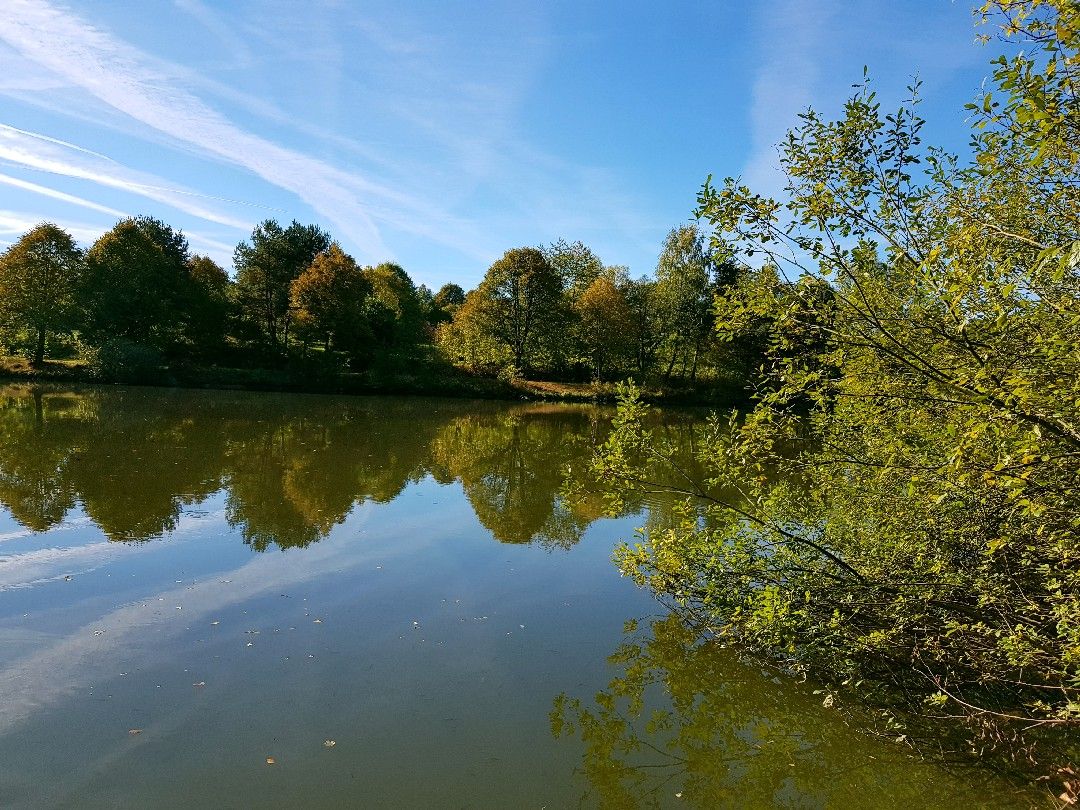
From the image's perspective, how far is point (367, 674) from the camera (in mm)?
7082

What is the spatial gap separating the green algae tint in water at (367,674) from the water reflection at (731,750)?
24mm

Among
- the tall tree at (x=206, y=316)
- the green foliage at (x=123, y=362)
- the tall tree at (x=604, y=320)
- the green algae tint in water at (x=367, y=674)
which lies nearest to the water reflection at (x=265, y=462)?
the green algae tint in water at (x=367, y=674)

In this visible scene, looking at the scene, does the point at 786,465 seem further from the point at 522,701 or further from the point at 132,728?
the point at 132,728

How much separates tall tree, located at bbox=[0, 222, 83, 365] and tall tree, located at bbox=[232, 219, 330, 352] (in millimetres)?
10340

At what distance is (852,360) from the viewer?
642cm

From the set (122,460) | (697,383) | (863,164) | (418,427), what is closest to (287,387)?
(418,427)

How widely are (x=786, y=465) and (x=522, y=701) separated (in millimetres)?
3630

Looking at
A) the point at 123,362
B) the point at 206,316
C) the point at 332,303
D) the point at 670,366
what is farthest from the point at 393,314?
the point at 670,366

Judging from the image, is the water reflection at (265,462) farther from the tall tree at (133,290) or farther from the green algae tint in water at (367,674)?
the tall tree at (133,290)

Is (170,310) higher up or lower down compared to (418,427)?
higher up

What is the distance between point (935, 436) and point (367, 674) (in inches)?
243

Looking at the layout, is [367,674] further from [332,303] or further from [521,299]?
[521,299]

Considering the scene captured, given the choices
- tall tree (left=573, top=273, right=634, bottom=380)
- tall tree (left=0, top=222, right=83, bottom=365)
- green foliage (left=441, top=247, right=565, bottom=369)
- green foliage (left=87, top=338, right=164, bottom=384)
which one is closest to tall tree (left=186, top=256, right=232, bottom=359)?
green foliage (left=87, top=338, right=164, bottom=384)

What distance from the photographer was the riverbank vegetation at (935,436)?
3.85 metres
